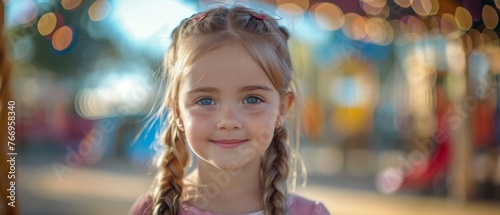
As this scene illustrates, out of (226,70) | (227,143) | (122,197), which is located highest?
(226,70)

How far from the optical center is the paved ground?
15.7 feet

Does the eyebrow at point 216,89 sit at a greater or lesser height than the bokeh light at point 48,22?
lesser

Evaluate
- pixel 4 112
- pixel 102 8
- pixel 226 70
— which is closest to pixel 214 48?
pixel 226 70

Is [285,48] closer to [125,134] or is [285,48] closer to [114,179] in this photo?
[114,179]

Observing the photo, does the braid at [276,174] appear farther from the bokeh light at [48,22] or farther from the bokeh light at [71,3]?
the bokeh light at [48,22]

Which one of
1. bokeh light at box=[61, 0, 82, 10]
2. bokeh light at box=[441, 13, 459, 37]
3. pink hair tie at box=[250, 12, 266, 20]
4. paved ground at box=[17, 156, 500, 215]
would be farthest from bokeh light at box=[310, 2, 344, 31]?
pink hair tie at box=[250, 12, 266, 20]

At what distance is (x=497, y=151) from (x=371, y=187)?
1.15 m

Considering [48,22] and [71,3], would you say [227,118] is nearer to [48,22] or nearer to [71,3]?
[71,3]

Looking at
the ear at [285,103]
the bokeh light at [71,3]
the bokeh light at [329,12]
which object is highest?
the bokeh light at [329,12]

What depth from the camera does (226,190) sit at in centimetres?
129

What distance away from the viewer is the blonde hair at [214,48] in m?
1.26

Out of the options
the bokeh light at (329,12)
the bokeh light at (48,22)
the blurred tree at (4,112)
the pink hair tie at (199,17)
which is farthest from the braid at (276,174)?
the bokeh light at (329,12)

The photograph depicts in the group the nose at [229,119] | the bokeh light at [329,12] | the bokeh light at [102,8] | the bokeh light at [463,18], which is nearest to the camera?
the nose at [229,119]

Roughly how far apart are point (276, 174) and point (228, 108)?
20cm
